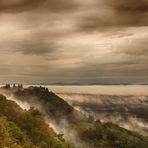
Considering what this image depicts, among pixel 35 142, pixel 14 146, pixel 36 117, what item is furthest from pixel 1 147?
pixel 36 117

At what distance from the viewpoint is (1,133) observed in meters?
103

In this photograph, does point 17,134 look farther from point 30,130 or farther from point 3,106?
point 3,106

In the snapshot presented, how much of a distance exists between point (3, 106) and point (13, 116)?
323 inches

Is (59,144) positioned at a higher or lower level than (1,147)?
lower

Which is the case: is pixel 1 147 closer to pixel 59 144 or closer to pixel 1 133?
pixel 1 133

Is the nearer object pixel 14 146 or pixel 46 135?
pixel 14 146

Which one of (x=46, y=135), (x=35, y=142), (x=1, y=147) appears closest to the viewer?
(x=1, y=147)

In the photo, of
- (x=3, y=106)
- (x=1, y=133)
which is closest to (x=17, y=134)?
(x=1, y=133)

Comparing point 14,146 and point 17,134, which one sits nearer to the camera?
point 14,146

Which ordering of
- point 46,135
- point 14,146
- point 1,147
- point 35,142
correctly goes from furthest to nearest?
point 46,135, point 35,142, point 14,146, point 1,147

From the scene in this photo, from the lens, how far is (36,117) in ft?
528

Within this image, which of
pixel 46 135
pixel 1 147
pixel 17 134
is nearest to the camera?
pixel 1 147

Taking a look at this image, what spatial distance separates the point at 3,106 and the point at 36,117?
14.8 m

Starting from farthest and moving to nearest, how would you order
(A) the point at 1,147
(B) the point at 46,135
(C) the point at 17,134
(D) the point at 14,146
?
(B) the point at 46,135, (C) the point at 17,134, (D) the point at 14,146, (A) the point at 1,147
